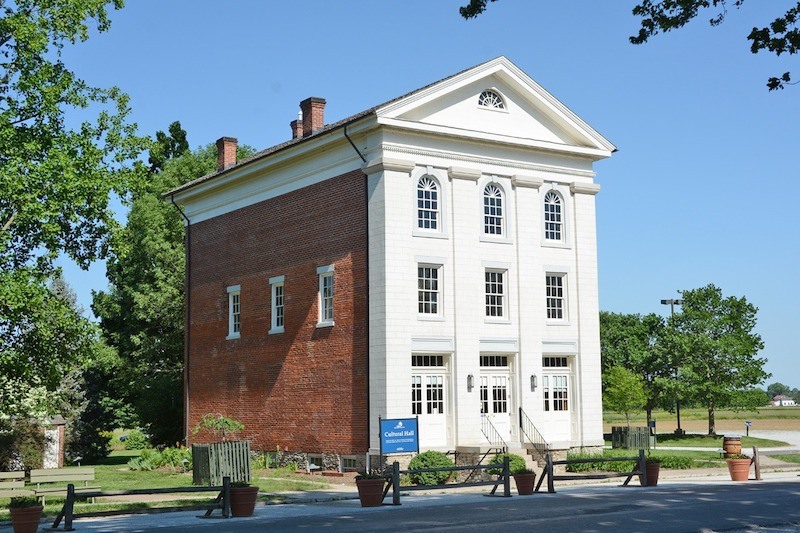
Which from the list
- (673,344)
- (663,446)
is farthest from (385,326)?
(673,344)

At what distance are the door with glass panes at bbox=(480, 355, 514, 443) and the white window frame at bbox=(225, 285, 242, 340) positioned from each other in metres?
10.5

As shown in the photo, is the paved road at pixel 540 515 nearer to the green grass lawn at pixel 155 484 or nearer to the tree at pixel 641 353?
the green grass lawn at pixel 155 484

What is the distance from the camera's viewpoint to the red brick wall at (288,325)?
31.9 meters

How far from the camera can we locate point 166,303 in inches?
1917

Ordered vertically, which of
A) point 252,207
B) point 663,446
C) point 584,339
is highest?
point 252,207

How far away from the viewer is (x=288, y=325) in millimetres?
35062

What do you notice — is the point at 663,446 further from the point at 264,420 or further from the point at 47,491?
the point at 47,491

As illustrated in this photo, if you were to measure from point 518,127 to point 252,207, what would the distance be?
34.4 ft

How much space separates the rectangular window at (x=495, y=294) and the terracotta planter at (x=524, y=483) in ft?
29.2

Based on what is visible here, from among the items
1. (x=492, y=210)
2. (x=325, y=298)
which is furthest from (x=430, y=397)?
(x=492, y=210)

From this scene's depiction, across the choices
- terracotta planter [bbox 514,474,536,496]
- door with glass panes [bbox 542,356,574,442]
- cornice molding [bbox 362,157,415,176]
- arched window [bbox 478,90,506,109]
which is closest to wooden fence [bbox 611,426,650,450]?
door with glass panes [bbox 542,356,574,442]

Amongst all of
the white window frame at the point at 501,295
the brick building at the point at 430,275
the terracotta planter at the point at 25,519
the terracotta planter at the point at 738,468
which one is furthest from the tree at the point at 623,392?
the terracotta planter at the point at 25,519

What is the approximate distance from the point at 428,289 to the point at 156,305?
20.9 metres

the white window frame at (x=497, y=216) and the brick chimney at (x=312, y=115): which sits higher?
the brick chimney at (x=312, y=115)
